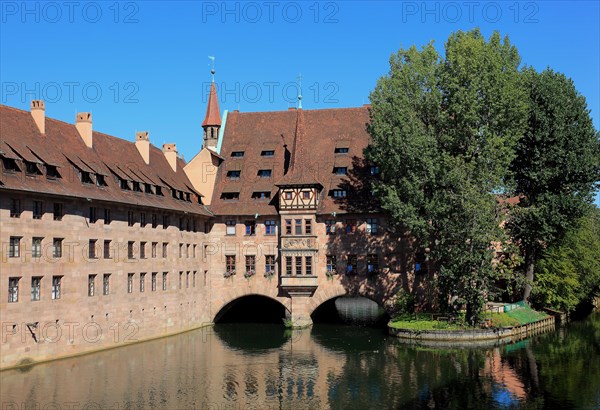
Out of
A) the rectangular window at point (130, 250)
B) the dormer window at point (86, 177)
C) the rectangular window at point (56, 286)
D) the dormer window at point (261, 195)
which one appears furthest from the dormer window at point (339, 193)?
the rectangular window at point (56, 286)

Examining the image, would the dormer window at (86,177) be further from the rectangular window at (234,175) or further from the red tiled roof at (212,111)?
the red tiled roof at (212,111)

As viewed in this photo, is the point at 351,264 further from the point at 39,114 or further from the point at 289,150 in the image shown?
the point at 39,114

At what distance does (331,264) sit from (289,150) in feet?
38.7

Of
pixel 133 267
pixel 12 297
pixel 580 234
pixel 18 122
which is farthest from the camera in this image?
pixel 580 234

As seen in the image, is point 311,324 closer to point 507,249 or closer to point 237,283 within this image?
point 237,283

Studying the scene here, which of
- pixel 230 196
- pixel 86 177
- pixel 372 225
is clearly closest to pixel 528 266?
pixel 372 225

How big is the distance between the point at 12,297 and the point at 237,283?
25166 millimetres

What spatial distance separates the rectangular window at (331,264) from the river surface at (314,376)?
27.8ft

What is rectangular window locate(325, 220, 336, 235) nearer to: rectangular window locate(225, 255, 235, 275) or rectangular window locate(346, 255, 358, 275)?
rectangular window locate(346, 255, 358, 275)

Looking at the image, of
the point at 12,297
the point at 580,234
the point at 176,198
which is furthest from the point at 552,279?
the point at 12,297

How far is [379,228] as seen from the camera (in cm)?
5975

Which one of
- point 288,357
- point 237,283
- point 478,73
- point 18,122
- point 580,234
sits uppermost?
point 478,73

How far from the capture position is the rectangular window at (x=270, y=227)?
62.1 meters

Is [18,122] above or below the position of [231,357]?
above
